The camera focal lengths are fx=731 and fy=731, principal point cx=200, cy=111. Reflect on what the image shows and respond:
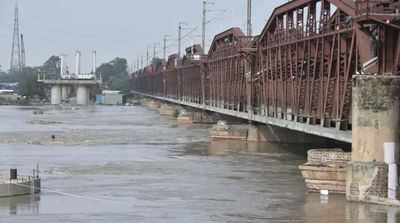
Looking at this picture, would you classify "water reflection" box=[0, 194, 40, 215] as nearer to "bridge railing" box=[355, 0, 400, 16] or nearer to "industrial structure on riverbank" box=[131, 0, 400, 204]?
"industrial structure on riverbank" box=[131, 0, 400, 204]

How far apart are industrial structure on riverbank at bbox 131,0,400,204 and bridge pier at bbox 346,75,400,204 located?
5cm

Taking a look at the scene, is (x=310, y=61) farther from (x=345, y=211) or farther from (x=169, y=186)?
(x=345, y=211)

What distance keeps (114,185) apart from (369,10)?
56.7 feet

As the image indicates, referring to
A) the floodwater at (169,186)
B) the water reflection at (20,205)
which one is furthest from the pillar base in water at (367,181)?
the water reflection at (20,205)

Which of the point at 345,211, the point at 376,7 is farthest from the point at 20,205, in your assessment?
the point at 376,7

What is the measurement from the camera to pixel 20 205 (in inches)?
1329

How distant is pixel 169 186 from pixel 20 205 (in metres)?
10.9

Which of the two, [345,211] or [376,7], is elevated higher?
[376,7]

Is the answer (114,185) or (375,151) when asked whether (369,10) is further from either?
(114,185)

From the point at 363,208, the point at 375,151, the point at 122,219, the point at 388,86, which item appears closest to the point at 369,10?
the point at 388,86

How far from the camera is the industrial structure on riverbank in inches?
1380

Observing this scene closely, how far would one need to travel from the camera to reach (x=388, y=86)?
35.3 meters

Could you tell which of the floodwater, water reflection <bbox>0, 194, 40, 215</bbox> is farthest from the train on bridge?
water reflection <bbox>0, 194, 40, 215</bbox>

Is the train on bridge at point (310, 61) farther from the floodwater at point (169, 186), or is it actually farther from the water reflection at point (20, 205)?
the water reflection at point (20, 205)
